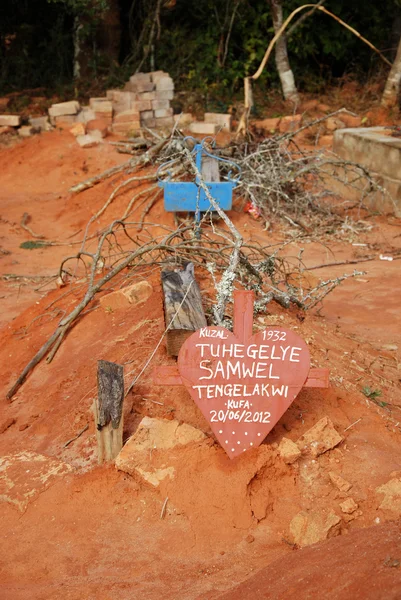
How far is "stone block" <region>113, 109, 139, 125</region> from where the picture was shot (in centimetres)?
Answer: 1329

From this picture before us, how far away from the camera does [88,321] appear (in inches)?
214

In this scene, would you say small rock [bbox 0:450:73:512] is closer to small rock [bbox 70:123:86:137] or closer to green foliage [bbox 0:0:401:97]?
small rock [bbox 70:123:86:137]

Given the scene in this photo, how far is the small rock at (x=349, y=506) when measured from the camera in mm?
3297

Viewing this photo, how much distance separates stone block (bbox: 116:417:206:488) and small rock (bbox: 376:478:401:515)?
949 millimetres

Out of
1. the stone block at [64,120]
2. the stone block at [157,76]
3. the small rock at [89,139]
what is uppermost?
the stone block at [157,76]

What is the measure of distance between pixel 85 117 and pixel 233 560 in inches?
462

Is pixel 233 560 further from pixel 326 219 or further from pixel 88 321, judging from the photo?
pixel 326 219

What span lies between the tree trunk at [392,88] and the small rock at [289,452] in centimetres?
1147

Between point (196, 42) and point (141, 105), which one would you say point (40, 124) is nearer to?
point (141, 105)

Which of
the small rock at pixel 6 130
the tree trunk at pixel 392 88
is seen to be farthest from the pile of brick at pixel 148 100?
the tree trunk at pixel 392 88

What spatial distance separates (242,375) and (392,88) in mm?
11475

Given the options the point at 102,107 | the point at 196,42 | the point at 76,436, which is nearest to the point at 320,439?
the point at 76,436

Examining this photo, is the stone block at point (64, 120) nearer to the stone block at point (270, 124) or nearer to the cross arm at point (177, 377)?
the stone block at point (270, 124)

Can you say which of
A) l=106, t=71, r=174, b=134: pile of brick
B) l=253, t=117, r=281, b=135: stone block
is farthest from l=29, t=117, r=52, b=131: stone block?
l=253, t=117, r=281, b=135: stone block
